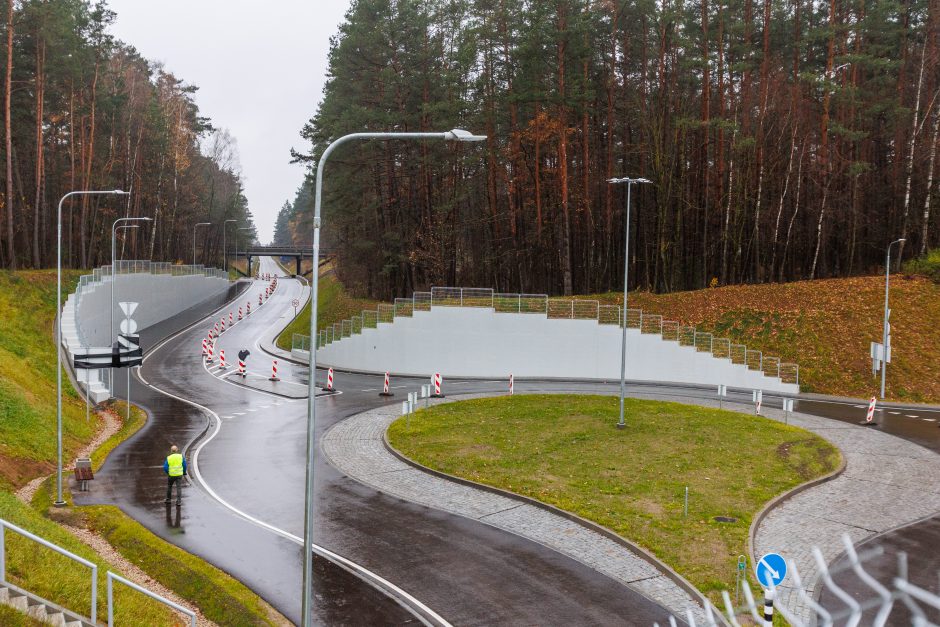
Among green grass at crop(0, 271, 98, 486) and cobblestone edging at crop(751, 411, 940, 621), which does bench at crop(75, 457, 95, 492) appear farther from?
cobblestone edging at crop(751, 411, 940, 621)

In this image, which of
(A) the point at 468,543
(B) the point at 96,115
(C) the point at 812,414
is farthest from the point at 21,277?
(C) the point at 812,414

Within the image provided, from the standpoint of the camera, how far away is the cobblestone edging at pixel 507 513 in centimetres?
1226

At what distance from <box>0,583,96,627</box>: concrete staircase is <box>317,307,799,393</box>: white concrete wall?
29.3 m

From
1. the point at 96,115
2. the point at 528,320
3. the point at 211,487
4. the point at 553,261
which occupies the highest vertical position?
the point at 96,115

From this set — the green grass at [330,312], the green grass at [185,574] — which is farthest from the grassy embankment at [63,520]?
the green grass at [330,312]

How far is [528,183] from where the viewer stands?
44031 millimetres

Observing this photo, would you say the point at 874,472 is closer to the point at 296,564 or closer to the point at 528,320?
the point at 296,564

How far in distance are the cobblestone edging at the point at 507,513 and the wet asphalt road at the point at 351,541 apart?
0.38 meters

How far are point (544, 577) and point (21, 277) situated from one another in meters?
34.8

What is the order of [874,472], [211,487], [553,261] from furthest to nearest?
[553,261] → [874,472] → [211,487]

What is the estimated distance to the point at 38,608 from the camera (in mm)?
8945

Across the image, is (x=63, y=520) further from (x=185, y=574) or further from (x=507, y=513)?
(x=507, y=513)

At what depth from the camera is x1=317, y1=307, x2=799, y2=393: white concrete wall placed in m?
36.7

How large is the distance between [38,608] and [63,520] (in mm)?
6875
